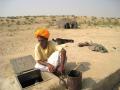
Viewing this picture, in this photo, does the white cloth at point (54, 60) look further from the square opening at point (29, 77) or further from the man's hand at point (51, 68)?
the square opening at point (29, 77)

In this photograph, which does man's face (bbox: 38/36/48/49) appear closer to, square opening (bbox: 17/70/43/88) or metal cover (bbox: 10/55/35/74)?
square opening (bbox: 17/70/43/88)

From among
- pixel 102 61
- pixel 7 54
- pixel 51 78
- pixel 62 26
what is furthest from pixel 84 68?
pixel 62 26

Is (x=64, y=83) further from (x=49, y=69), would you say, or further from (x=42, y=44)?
(x=42, y=44)

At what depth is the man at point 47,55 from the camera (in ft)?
15.4

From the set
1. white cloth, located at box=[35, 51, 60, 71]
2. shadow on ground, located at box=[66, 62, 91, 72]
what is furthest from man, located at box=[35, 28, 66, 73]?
shadow on ground, located at box=[66, 62, 91, 72]

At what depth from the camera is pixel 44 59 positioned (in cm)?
519

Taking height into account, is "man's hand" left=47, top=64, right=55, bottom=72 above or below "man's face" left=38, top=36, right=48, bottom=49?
below

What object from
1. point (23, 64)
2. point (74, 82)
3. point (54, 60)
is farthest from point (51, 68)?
point (23, 64)

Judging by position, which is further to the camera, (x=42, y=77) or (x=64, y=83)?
(x=42, y=77)

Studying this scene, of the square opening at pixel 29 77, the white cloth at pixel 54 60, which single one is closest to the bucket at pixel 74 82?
the white cloth at pixel 54 60

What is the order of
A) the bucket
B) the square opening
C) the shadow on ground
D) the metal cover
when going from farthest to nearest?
the shadow on ground < the metal cover < the square opening < the bucket

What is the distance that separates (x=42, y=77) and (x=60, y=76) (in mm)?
495

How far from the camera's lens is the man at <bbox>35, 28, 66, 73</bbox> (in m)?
4.71

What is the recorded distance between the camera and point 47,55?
5168mm
